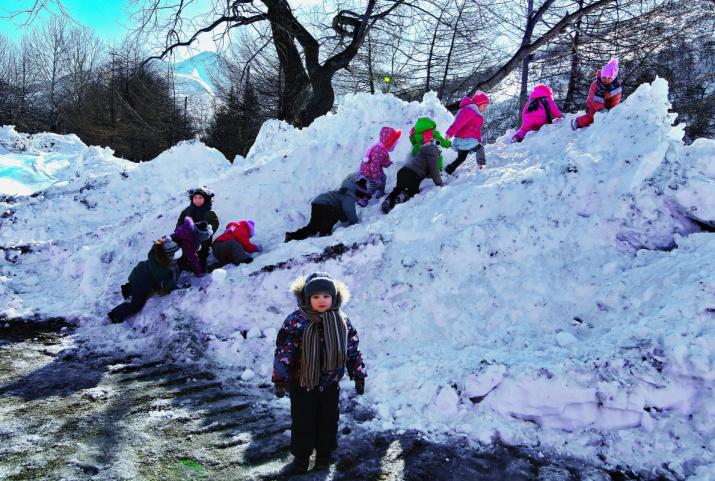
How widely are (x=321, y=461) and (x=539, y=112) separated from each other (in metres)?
7.03

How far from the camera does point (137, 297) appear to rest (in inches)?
199

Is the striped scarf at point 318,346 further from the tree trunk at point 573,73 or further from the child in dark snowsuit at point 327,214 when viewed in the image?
the tree trunk at point 573,73

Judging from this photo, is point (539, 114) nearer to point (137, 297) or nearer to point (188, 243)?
point (188, 243)

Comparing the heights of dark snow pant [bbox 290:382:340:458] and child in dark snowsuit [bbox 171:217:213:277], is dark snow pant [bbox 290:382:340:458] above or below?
below

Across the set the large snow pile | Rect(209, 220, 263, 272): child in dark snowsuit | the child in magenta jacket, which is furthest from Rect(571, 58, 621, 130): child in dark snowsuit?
Rect(209, 220, 263, 272): child in dark snowsuit

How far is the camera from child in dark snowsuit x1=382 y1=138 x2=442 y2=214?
6320mm

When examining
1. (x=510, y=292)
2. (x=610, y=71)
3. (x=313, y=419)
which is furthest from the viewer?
(x=610, y=71)

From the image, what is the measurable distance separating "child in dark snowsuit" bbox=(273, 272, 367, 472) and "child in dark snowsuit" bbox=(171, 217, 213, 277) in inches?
129

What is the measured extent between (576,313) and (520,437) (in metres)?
1.67

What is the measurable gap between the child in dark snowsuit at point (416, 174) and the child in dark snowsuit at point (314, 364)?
3.76 meters

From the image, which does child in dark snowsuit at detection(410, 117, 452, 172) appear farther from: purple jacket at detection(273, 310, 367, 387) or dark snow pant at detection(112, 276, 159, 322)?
purple jacket at detection(273, 310, 367, 387)

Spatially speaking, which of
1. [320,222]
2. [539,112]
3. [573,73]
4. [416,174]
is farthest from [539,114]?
[573,73]

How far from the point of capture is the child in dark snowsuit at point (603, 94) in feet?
21.4

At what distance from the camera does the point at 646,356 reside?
124 inches
